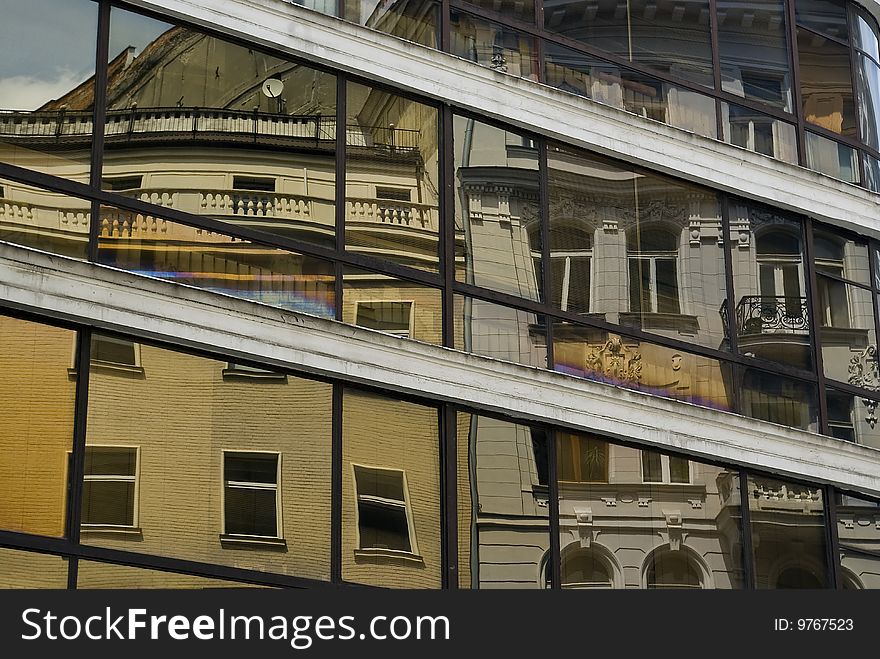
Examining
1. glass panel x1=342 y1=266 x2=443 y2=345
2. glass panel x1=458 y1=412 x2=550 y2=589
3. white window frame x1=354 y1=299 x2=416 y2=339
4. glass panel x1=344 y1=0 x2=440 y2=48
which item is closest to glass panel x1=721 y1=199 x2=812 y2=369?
glass panel x1=458 y1=412 x2=550 y2=589

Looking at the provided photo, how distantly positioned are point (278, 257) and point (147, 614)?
3711 millimetres

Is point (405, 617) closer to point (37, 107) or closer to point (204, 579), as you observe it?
point (204, 579)

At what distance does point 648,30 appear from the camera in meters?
19.1

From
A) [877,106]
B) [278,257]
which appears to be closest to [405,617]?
[278,257]

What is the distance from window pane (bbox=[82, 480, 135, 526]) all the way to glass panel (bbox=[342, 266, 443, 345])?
2.69m

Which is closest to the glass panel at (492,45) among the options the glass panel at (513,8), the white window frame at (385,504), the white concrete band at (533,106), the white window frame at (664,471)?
the glass panel at (513,8)

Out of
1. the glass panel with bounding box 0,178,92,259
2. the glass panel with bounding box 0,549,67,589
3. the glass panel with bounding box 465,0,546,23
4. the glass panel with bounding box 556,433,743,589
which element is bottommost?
the glass panel with bounding box 0,549,67,589

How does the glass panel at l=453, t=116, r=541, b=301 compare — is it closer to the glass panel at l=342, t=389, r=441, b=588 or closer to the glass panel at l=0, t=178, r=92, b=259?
the glass panel at l=342, t=389, r=441, b=588

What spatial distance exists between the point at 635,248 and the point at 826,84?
386cm

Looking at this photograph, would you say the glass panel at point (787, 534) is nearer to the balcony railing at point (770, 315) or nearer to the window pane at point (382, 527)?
the balcony railing at point (770, 315)

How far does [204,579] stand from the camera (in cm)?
1480

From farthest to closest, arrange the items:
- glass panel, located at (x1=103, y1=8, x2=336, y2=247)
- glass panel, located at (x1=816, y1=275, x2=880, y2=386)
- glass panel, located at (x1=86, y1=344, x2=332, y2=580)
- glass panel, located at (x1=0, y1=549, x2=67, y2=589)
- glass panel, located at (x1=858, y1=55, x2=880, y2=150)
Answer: glass panel, located at (x1=858, y1=55, x2=880, y2=150)
glass panel, located at (x1=816, y1=275, x2=880, y2=386)
glass panel, located at (x1=103, y1=8, x2=336, y2=247)
glass panel, located at (x1=86, y1=344, x2=332, y2=580)
glass panel, located at (x1=0, y1=549, x2=67, y2=589)

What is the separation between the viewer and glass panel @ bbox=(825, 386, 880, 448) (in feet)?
62.2

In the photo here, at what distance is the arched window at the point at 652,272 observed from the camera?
18.0m
